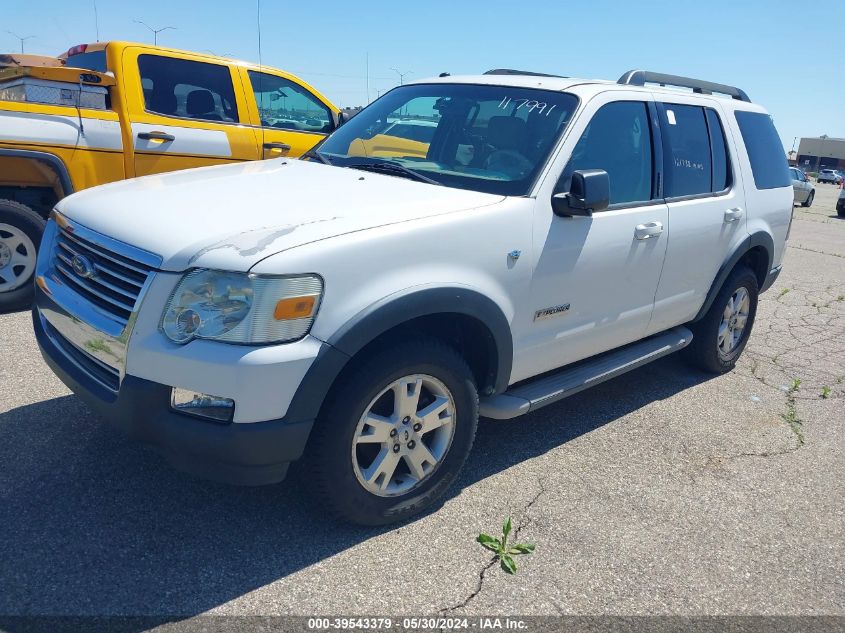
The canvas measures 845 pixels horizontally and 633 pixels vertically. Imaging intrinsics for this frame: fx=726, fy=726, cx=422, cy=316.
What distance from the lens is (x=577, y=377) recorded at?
3838mm

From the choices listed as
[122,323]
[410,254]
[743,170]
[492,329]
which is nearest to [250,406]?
[122,323]

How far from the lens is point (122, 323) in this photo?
265 centimetres

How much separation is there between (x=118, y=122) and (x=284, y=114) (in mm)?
1661

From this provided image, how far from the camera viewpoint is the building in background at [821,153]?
10069 centimetres

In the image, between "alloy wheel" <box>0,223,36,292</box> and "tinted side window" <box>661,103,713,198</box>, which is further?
"alloy wheel" <box>0,223,36,292</box>

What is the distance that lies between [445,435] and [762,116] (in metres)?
3.89

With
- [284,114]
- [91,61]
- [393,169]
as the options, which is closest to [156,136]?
[91,61]

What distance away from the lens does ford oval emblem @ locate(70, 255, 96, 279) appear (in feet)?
9.50

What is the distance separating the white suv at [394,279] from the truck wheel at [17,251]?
8.13 ft

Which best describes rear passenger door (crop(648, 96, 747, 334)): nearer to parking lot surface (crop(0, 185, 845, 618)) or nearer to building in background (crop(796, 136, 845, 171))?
parking lot surface (crop(0, 185, 845, 618))

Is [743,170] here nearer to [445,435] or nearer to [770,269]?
[770,269]

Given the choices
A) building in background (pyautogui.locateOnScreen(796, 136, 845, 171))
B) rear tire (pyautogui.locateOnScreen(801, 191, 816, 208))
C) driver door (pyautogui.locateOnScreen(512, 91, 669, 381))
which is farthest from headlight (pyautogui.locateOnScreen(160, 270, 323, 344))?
building in background (pyautogui.locateOnScreen(796, 136, 845, 171))

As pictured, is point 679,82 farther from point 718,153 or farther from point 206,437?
point 206,437

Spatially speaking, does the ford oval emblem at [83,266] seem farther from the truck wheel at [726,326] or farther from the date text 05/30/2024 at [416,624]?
the truck wheel at [726,326]
